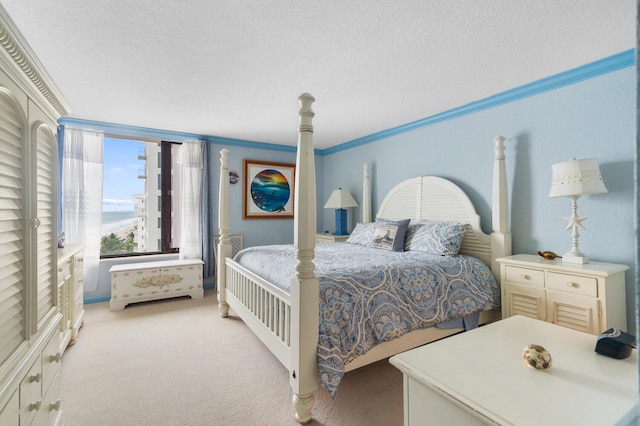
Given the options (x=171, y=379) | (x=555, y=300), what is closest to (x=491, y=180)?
(x=555, y=300)

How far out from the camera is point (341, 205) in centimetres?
449

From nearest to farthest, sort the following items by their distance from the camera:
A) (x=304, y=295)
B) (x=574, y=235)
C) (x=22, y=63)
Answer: (x=22, y=63)
(x=304, y=295)
(x=574, y=235)

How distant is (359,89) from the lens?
273 cm

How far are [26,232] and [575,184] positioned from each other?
313 centimetres

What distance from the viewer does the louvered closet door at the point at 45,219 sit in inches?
47.0

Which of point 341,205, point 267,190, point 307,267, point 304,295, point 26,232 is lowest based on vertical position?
point 304,295

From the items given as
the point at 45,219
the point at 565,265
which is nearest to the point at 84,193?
the point at 45,219

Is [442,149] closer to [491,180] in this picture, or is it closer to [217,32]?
[491,180]

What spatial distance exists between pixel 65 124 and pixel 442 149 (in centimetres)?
456

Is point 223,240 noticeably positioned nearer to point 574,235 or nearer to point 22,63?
point 22,63

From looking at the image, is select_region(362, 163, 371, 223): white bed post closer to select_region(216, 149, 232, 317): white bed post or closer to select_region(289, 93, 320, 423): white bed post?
select_region(216, 149, 232, 317): white bed post

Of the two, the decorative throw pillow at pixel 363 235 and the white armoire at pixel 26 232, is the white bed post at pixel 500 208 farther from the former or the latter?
the white armoire at pixel 26 232

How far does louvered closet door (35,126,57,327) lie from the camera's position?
1.19 meters

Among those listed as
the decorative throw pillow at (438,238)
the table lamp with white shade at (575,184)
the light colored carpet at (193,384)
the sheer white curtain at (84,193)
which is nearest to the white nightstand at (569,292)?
the table lamp with white shade at (575,184)
